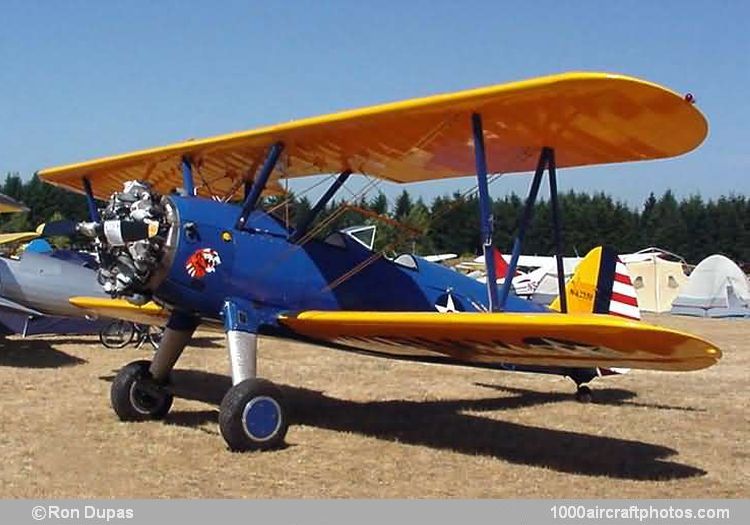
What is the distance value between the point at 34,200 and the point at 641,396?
63287 millimetres

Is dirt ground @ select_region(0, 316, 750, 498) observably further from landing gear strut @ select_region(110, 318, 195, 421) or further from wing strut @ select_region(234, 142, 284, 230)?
wing strut @ select_region(234, 142, 284, 230)

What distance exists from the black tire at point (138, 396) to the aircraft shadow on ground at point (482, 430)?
136mm

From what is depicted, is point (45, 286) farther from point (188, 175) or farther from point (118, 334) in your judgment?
point (188, 175)

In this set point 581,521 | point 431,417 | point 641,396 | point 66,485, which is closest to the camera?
point 581,521

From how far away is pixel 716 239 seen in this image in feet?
211

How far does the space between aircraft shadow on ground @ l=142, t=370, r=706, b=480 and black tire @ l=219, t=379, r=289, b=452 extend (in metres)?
0.98

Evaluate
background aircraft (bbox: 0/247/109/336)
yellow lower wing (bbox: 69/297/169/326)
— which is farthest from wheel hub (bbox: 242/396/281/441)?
background aircraft (bbox: 0/247/109/336)

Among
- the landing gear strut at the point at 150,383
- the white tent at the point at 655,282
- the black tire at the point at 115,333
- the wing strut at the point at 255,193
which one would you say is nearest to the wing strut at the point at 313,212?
the wing strut at the point at 255,193

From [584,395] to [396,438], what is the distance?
2768 millimetres

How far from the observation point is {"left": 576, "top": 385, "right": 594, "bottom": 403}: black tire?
333 inches

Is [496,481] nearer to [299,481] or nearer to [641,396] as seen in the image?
[299,481]

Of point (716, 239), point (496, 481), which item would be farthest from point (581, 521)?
point (716, 239)

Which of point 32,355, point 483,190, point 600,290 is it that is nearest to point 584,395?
point 600,290

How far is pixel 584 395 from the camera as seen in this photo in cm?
851
